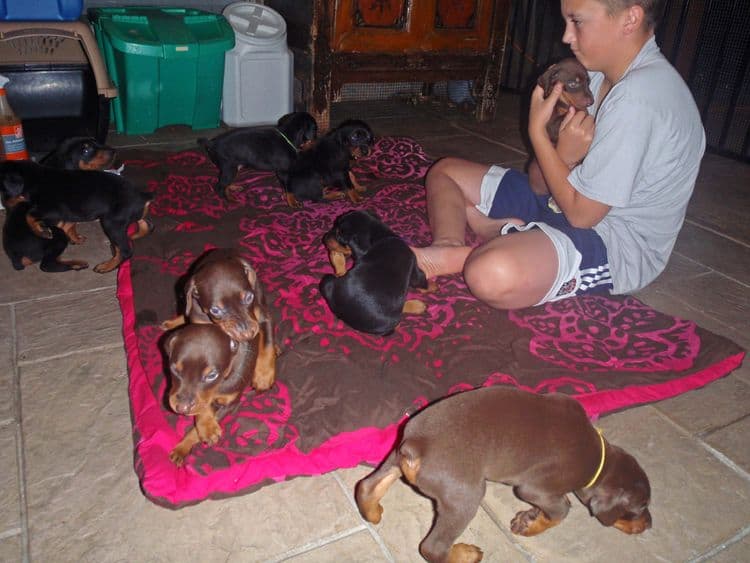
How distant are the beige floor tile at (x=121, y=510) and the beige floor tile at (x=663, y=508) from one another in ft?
1.84

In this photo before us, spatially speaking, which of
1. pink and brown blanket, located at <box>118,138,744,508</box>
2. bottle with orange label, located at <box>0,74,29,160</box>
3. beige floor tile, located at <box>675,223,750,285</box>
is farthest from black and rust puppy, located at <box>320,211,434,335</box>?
bottle with orange label, located at <box>0,74,29,160</box>

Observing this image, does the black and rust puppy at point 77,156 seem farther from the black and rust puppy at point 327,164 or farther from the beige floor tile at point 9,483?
the beige floor tile at point 9,483

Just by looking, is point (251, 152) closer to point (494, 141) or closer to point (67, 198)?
point (67, 198)

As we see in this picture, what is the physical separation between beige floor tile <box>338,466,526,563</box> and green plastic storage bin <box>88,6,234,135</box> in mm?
3786

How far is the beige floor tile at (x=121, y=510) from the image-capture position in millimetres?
1535

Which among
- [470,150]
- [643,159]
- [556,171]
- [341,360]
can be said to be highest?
[643,159]

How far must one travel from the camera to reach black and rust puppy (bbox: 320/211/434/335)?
2.18m

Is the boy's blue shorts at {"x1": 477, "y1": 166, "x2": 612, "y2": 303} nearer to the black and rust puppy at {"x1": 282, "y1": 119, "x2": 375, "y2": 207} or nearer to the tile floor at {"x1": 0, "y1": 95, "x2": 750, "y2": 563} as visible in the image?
the tile floor at {"x1": 0, "y1": 95, "x2": 750, "y2": 563}

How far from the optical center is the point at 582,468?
4.84 feet

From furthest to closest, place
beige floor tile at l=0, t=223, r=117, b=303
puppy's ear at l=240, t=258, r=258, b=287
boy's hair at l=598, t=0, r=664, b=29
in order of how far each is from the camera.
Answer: beige floor tile at l=0, t=223, r=117, b=303 < boy's hair at l=598, t=0, r=664, b=29 < puppy's ear at l=240, t=258, r=258, b=287

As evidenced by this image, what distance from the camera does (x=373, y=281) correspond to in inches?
86.4

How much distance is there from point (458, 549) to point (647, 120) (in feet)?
5.13

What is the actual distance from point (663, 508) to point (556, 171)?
126 cm

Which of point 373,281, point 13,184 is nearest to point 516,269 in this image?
point 373,281
